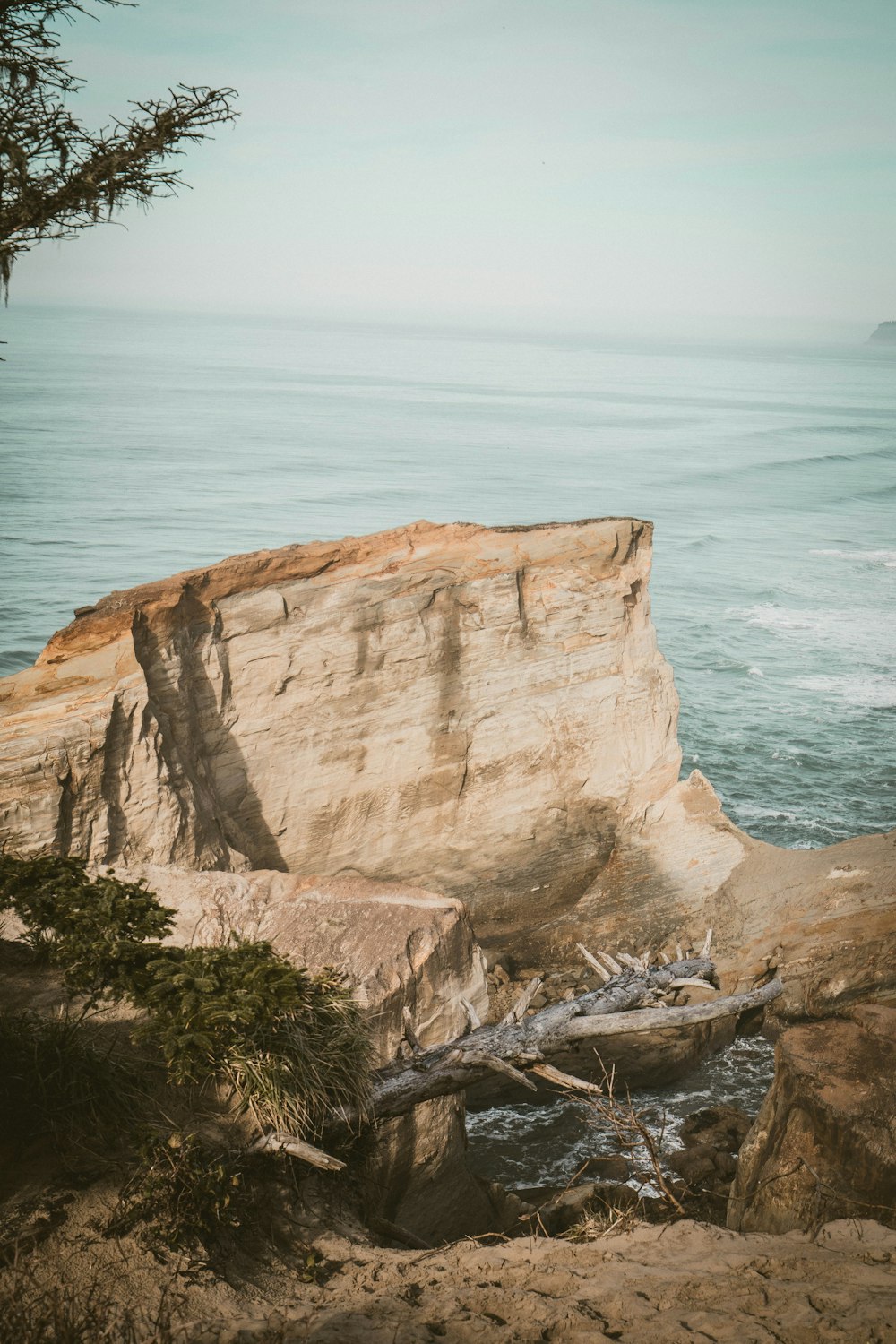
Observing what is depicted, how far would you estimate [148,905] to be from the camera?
847 cm

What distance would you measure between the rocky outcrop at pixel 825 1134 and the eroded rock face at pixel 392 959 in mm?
2860

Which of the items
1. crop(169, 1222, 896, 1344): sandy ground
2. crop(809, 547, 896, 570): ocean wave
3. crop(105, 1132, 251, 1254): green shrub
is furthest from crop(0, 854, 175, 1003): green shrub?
crop(809, 547, 896, 570): ocean wave

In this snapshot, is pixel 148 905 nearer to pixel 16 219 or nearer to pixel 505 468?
pixel 16 219

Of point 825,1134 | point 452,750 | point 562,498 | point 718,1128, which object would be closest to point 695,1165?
point 718,1128

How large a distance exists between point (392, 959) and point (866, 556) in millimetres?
48928

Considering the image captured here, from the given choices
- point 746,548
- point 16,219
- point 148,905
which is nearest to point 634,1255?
point 148,905

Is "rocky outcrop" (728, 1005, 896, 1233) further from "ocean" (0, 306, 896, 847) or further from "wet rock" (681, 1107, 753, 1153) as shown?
"ocean" (0, 306, 896, 847)

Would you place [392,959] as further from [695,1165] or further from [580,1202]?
[695,1165]

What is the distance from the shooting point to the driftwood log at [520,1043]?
8477 mm

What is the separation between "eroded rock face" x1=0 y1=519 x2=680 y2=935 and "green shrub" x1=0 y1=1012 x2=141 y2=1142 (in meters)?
4.87

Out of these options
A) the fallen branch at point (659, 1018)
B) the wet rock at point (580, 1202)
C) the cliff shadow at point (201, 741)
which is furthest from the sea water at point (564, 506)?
the cliff shadow at point (201, 741)

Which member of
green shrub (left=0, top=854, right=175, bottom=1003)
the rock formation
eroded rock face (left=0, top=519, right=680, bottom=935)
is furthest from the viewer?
the rock formation

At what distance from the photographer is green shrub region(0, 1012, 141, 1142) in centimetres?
675

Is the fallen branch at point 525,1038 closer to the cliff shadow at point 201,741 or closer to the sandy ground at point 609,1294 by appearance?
the sandy ground at point 609,1294
